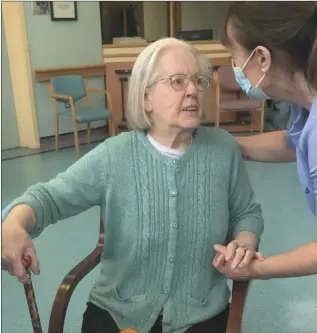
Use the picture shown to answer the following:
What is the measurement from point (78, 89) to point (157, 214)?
14.4ft

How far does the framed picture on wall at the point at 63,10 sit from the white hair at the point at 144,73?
4.59m

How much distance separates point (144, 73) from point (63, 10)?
4714mm

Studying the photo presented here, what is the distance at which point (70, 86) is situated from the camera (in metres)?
5.41

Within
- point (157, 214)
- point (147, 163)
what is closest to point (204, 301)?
point (157, 214)

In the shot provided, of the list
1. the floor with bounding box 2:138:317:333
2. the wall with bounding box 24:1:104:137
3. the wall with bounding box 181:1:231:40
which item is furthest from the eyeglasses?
the wall with bounding box 181:1:231:40

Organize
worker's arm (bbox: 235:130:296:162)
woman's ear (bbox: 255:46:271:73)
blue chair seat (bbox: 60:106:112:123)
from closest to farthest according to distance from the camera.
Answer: woman's ear (bbox: 255:46:271:73), worker's arm (bbox: 235:130:296:162), blue chair seat (bbox: 60:106:112:123)

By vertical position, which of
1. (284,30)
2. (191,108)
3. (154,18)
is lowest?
(191,108)

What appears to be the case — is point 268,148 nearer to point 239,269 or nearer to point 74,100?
point 239,269

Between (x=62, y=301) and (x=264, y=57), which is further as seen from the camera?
(x=62, y=301)

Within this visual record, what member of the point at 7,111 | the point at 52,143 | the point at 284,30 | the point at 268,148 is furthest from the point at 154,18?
the point at 284,30

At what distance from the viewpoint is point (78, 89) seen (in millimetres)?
5480

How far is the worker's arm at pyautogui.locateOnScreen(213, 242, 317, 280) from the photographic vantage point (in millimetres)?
1067

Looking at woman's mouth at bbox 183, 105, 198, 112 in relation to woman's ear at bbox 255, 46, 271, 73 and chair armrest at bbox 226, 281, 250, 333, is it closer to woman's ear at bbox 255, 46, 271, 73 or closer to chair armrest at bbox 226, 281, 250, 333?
woman's ear at bbox 255, 46, 271, 73

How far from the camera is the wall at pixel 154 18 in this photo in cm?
686
